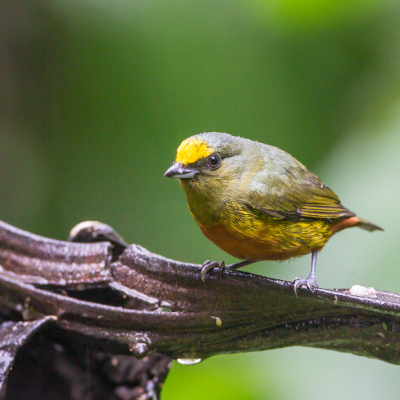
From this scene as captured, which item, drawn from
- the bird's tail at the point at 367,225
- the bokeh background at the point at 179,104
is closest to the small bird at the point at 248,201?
the bird's tail at the point at 367,225

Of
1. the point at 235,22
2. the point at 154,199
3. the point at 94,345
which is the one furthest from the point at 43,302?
the point at 235,22

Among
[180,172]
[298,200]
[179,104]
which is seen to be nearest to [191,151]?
[180,172]

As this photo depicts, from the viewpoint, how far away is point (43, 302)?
1995 millimetres

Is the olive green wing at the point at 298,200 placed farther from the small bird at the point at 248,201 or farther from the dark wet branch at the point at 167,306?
the dark wet branch at the point at 167,306

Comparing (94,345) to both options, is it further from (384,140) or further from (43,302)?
(384,140)

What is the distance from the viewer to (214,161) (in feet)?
7.13

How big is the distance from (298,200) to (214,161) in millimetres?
491

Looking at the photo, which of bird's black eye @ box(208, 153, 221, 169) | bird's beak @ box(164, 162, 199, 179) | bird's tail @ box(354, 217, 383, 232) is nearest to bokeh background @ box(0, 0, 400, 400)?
bird's tail @ box(354, 217, 383, 232)

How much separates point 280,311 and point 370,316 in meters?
0.31

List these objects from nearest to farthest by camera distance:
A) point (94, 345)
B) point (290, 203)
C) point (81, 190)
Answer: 1. point (94, 345)
2. point (290, 203)
3. point (81, 190)

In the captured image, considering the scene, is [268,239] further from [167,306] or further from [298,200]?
[167,306]

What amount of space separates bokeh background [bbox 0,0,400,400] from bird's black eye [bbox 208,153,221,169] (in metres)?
0.91

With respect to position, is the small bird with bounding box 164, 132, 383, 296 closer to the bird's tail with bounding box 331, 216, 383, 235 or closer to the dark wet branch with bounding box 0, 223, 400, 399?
the bird's tail with bounding box 331, 216, 383, 235

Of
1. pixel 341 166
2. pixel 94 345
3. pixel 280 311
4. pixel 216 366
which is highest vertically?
pixel 341 166
